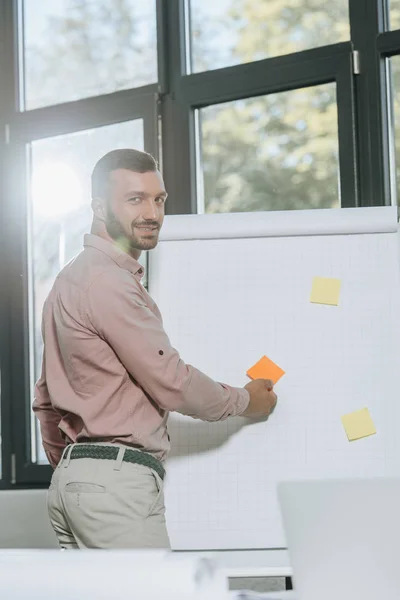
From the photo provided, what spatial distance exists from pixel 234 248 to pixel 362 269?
331mm

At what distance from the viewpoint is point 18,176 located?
339 centimetres

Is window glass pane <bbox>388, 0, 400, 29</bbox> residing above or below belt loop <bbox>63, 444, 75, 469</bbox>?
above

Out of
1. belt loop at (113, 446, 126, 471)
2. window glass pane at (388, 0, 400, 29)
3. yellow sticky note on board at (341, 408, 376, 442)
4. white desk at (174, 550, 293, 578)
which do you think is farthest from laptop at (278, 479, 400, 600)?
window glass pane at (388, 0, 400, 29)

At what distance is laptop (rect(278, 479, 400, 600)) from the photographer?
1.83 ft

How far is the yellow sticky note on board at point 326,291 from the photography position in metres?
2.28

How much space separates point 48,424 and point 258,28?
1590mm

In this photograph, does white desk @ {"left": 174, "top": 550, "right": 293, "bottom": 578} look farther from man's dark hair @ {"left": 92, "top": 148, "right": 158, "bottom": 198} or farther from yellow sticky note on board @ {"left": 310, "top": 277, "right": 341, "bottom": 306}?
man's dark hair @ {"left": 92, "top": 148, "right": 158, "bottom": 198}

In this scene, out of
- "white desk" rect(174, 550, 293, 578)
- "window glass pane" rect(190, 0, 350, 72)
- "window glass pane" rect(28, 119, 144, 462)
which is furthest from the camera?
"window glass pane" rect(28, 119, 144, 462)

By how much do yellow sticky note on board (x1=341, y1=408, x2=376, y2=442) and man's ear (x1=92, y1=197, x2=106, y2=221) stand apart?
762 millimetres

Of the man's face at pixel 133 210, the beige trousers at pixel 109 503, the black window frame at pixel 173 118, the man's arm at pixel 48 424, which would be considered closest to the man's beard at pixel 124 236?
the man's face at pixel 133 210

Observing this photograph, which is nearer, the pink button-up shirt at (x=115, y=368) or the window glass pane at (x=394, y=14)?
the pink button-up shirt at (x=115, y=368)

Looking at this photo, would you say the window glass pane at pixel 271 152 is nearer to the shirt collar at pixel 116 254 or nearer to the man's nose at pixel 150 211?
the man's nose at pixel 150 211

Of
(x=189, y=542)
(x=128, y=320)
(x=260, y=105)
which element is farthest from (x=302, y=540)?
(x=260, y=105)

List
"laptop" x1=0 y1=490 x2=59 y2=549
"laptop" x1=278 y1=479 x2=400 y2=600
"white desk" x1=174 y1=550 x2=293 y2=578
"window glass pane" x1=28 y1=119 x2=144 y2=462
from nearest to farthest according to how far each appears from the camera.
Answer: "laptop" x1=278 y1=479 x2=400 y2=600 → "white desk" x1=174 y1=550 x2=293 y2=578 → "laptop" x1=0 y1=490 x2=59 y2=549 → "window glass pane" x1=28 y1=119 x2=144 y2=462
